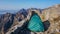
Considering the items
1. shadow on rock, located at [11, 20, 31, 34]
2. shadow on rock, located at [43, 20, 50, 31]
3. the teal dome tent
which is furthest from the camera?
shadow on rock, located at [43, 20, 50, 31]

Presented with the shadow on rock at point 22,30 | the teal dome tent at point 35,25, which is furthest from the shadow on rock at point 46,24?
the shadow on rock at point 22,30

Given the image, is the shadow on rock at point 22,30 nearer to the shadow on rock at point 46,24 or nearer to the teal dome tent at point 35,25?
the teal dome tent at point 35,25

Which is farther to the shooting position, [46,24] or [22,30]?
[46,24]

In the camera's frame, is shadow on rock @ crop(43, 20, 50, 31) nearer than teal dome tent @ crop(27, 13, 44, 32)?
No

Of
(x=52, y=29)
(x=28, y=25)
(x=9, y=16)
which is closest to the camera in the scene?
(x=52, y=29)

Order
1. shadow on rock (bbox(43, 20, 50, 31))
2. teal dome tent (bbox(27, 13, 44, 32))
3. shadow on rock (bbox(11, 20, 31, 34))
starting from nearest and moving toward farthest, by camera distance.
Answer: shadow on rock (bbox(11, 20, 31, 34)) < teal dome tent (bbox(27, 13, 44, 32)) < shadow on rock (bbox(43, 20, 50, 31))

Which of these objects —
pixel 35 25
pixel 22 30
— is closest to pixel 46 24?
pixel 35 25

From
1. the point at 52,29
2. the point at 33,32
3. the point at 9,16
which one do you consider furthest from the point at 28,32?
the point at 9,16

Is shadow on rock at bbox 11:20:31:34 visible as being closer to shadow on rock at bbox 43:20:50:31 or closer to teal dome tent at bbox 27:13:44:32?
teal dome tent at bbox 27:13:44:32

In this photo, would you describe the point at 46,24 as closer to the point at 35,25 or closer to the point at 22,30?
the point at 35,25

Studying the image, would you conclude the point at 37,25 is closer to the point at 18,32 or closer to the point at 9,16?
the point at 18,32

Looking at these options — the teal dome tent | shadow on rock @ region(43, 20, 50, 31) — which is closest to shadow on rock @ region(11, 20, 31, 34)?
the teal dome tent
